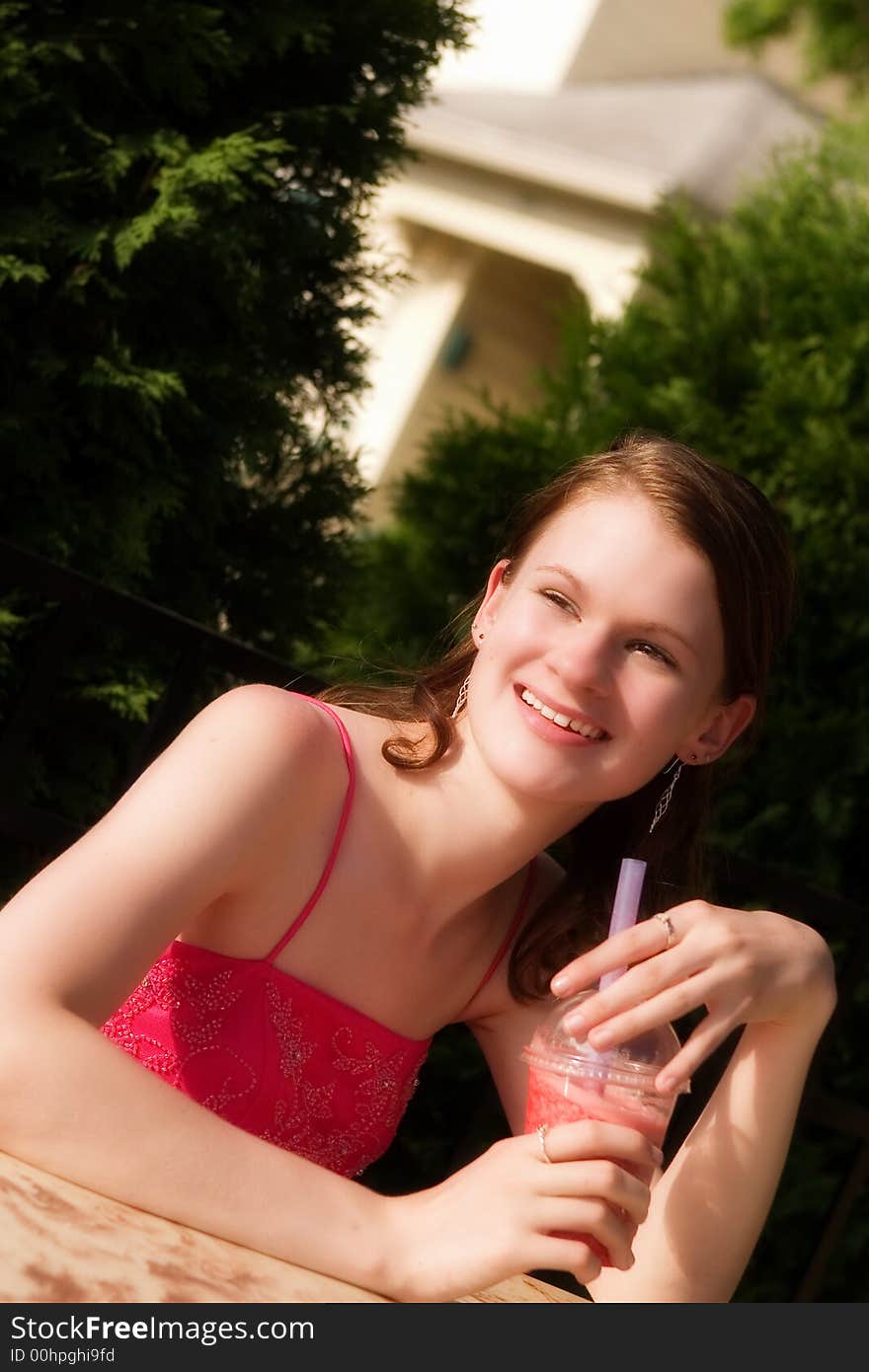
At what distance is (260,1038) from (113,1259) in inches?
35.7

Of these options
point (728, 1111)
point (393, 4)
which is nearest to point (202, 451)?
point (393, 4)

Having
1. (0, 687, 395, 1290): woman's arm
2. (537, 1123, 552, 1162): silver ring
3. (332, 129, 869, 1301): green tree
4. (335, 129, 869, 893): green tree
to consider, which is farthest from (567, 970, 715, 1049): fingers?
(335, 129, 869, 893): green tree

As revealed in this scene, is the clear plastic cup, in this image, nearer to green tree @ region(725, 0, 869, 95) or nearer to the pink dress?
the pink dress

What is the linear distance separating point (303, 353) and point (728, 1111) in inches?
85.0

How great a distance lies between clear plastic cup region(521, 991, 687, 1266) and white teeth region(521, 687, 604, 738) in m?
0.52

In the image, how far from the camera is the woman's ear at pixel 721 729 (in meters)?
2.28

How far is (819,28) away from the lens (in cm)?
925

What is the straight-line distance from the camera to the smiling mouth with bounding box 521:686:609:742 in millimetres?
1995

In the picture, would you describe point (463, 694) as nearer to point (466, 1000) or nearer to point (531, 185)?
point (466, 1000)

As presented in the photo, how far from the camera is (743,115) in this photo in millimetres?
13070

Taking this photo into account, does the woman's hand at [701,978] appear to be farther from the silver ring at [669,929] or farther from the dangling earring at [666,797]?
the dangling earring at [666,797]

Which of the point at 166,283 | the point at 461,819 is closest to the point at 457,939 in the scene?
the point at 461,819

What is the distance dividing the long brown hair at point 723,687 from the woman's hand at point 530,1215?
776 mm

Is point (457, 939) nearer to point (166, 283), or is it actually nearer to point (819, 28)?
point (166, 283)
